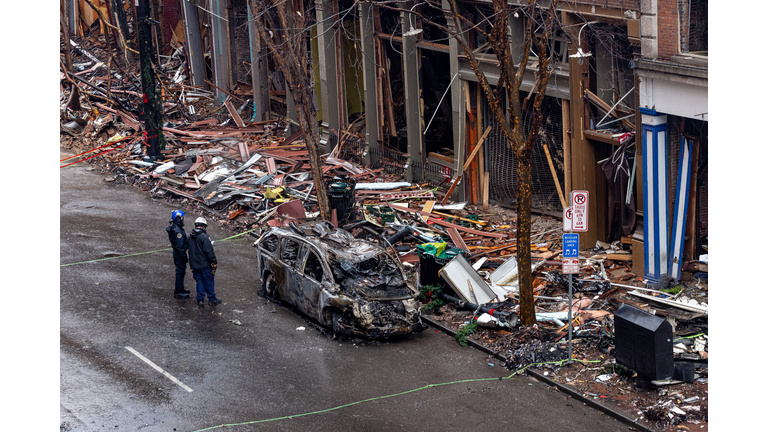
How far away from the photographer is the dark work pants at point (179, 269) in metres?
15.4

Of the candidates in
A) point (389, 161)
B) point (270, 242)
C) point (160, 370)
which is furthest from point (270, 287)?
point (389, 161)

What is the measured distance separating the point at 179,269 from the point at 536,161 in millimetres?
8856

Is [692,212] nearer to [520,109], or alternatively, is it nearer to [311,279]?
[520,109]

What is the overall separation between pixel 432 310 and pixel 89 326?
236 inches

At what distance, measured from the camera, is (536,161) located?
64.9ft

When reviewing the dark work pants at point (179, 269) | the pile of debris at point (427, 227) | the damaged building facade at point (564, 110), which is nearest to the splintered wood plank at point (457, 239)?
the pile of debris at point (427, 227)

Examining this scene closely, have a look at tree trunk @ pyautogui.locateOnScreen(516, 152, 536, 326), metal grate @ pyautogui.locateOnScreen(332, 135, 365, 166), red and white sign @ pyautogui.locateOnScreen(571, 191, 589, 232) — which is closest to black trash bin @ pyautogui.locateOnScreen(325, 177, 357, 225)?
metal grate @ pyautogui.locateOnScreen(332, 135, 365, 166)

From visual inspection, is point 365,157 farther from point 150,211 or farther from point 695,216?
point 695,216

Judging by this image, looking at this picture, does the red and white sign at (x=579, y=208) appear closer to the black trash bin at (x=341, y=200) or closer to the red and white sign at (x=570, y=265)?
the red and white sign at (x=570, y=265)

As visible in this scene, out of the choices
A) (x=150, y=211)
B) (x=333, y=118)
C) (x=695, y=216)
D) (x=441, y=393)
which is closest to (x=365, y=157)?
(x=333, y=118)

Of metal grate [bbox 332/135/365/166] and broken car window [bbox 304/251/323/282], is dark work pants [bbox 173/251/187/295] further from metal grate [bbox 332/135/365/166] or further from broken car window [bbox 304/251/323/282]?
metal grate [bbox 332/135/365/166]

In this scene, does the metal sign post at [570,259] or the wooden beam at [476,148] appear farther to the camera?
the wooden beam at [476,148]

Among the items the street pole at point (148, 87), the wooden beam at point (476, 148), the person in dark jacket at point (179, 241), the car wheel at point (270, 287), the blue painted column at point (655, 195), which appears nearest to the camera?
the person in dark jacket at point (179, 241)

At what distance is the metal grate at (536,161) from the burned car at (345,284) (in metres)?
6.34
